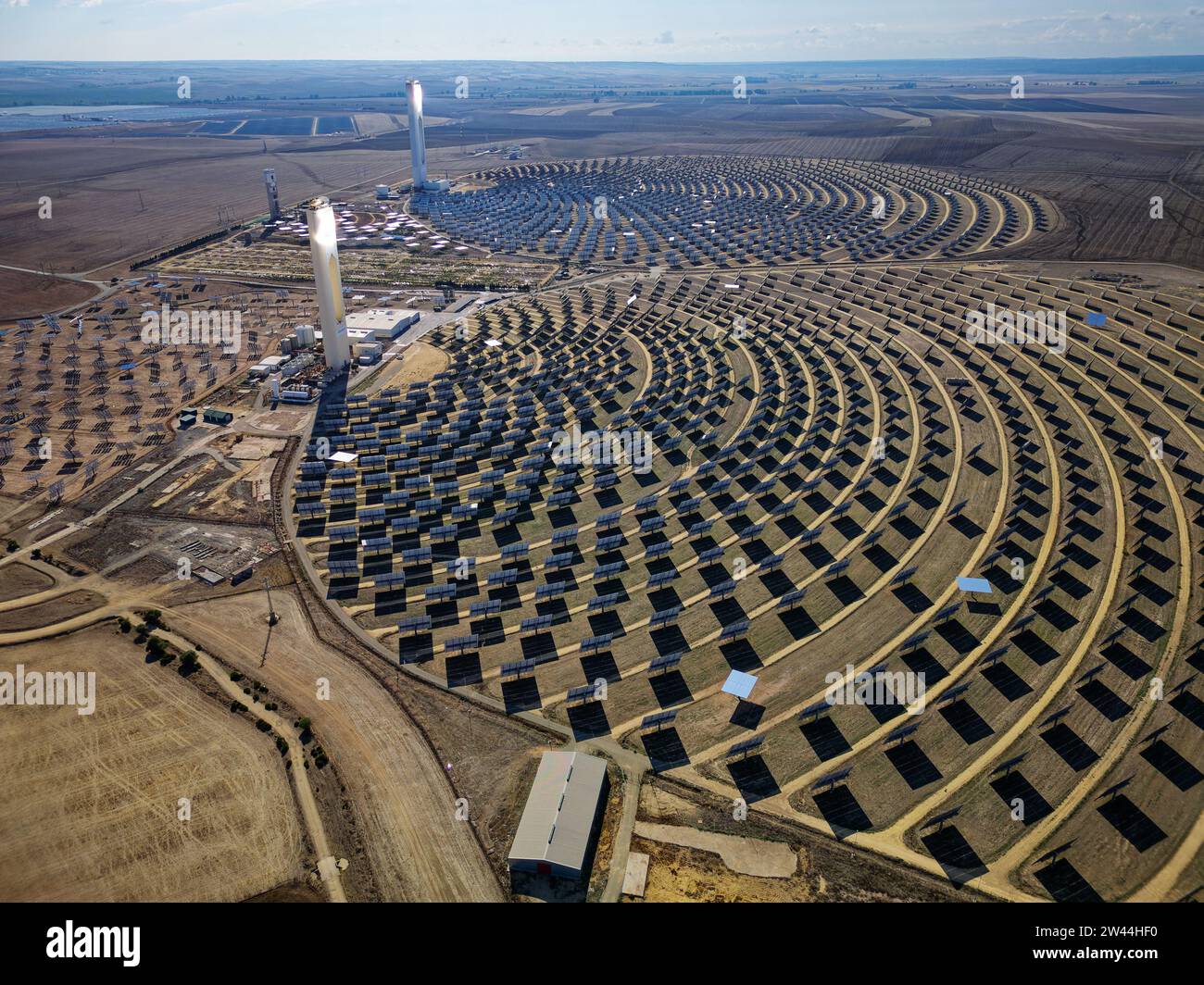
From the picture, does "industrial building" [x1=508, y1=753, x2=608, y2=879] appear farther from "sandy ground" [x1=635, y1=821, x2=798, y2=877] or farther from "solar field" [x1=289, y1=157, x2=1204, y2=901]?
"solar field" [x1=289, y1=157, x2=1204, y2=901]

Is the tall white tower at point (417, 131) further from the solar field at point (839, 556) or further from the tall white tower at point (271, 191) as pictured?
the solar field at point (839, 556)

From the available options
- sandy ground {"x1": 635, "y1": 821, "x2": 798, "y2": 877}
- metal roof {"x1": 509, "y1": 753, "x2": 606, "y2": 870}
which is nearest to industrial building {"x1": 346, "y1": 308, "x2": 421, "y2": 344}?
metal roof {"x1": 509, "y1": 753, "x2": 606, "y2": 870}

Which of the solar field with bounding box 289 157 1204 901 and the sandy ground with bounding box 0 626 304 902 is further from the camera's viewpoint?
the solar field with bounding box 289 157 1204 901

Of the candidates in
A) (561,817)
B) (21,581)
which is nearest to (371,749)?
(561,817)

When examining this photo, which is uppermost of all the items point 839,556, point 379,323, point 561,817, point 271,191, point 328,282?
point 271,191

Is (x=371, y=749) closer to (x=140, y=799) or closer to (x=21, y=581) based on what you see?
(x=140, y=799)

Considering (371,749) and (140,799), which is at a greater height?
(371,749)
